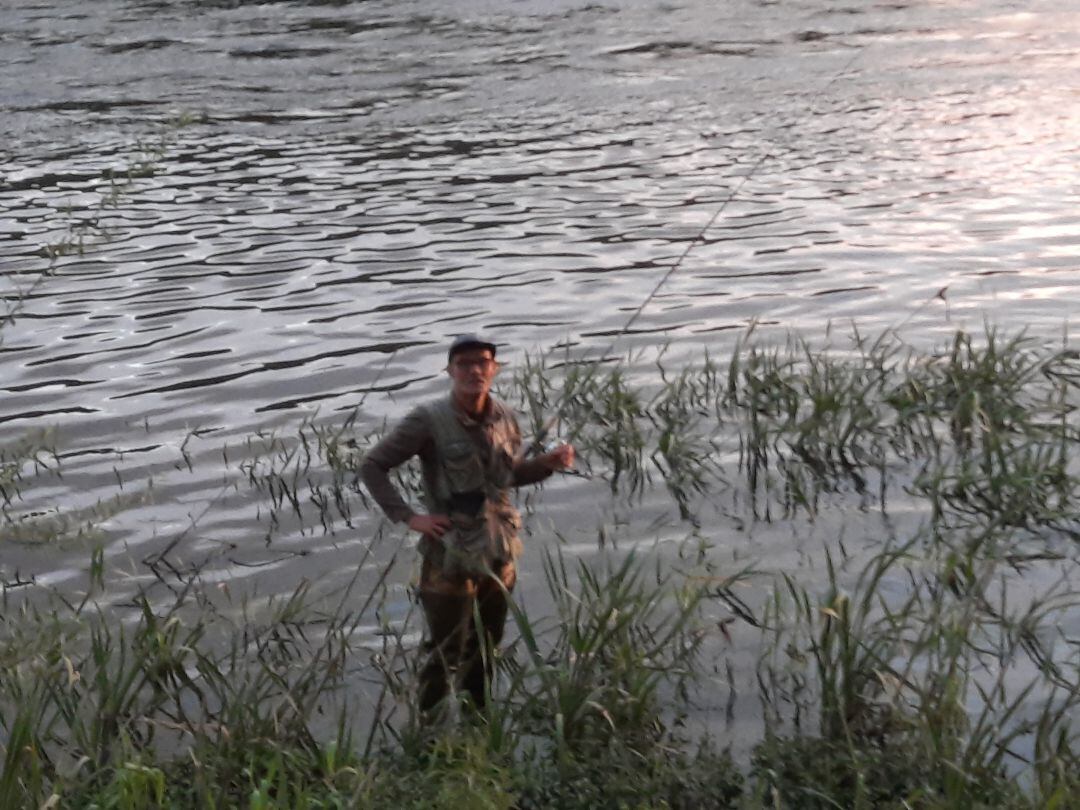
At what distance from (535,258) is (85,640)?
27.1 feet

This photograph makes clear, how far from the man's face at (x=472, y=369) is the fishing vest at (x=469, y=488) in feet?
0.51

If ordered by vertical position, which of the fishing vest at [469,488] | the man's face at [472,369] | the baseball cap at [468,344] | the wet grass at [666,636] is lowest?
the wet grass at [666,636]

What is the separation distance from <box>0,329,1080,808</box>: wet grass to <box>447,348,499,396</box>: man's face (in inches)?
36.6

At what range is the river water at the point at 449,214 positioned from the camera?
11.0 m

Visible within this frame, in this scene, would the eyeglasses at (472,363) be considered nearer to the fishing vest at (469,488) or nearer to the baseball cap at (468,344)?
the baseball cap at (468,344)

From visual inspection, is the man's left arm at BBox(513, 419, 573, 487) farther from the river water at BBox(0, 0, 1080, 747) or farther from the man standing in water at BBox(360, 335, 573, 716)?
the river water at BBox(0, 0, 1080, 747)

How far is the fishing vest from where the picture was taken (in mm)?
6602

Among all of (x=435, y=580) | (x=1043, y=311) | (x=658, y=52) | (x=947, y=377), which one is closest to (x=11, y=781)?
(x=435, y=580)

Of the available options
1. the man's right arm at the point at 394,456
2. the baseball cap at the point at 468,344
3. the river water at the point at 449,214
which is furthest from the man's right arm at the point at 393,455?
the river water at the point at 449,214

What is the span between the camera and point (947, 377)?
10367 millimetres

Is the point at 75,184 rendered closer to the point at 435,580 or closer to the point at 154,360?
the point at 154,360

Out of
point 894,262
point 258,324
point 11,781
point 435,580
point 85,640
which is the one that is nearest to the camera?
point 11,781

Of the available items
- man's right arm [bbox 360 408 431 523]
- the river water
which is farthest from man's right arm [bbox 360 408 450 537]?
the river water

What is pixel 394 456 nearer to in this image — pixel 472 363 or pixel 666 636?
pixel 472 363
